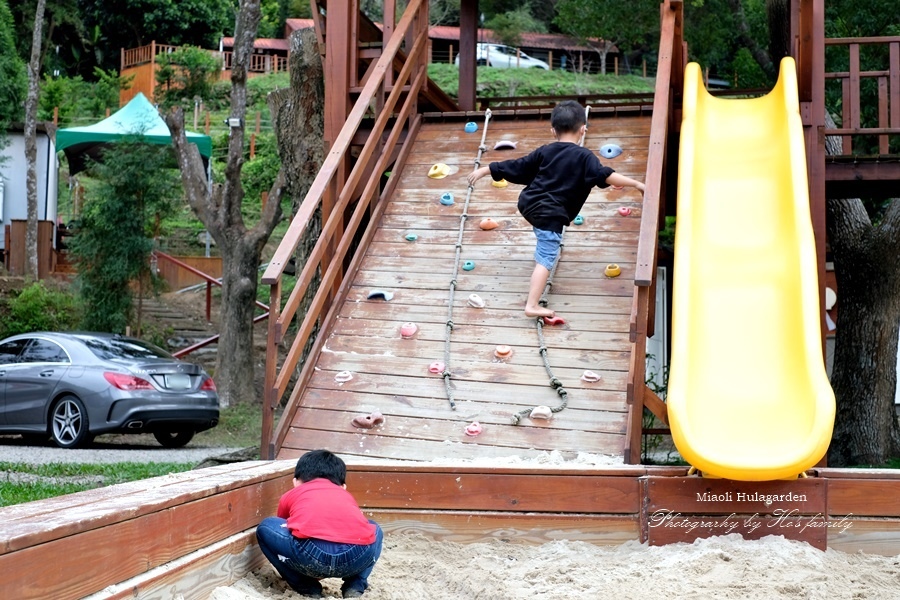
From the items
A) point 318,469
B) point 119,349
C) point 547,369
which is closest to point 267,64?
point 119,349

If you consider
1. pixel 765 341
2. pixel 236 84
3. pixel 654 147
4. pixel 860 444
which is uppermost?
pixel 236 84

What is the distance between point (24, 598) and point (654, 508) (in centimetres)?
322

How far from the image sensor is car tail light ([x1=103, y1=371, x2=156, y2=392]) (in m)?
11.5

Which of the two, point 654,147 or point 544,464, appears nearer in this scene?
point 544,464

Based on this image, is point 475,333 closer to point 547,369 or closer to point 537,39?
point 547,369

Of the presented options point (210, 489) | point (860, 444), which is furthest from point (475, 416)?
point (860, 444)

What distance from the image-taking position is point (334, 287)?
8.24 metres

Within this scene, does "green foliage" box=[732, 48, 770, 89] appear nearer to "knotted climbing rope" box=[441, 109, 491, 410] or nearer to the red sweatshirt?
"knotted climbing rope" box=[441, 109, 491, 410]

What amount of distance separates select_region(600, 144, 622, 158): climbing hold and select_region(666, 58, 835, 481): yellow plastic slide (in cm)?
62

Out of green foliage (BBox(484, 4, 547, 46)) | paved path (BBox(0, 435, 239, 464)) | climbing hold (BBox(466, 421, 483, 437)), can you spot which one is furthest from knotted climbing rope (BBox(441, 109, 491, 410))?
green foliage (BBox(484, 4, 547, 46))

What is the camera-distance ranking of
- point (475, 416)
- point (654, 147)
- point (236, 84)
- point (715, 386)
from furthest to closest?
point (236, 84) → point (654, 147) → point (475, 416) → point (715, 386)

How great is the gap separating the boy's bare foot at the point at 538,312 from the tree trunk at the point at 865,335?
5.64m

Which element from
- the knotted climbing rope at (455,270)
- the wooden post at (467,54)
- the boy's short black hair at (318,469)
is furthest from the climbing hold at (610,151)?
the boy's short black hair at (318,469)

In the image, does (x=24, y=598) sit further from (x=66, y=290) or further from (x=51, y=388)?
(x=66, y=290)
